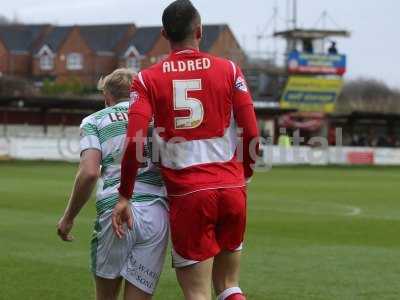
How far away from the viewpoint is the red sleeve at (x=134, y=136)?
5328 millimetres

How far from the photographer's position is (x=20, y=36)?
109062 millimetres

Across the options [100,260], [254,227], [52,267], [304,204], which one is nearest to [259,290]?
[52,267]

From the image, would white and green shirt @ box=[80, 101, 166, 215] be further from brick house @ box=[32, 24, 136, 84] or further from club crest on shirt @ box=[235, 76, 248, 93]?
brick house @ box=[32, 24, 136, 84]

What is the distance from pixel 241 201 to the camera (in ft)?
18.1

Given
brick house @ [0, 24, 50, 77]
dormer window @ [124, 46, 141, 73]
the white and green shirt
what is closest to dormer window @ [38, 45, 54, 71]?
brick house @ [0, 24, 50, 77]

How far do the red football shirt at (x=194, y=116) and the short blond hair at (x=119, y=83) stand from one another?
554mm

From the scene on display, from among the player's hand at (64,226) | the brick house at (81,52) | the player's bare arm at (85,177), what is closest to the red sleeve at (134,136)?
the player's bare arm at (85,177)

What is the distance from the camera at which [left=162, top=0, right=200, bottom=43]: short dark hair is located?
5.43m

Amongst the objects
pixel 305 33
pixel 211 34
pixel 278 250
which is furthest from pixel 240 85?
pixel 211 34

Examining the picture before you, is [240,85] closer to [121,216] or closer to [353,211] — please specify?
[121,216]

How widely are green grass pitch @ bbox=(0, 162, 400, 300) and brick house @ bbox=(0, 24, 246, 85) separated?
3108 inches

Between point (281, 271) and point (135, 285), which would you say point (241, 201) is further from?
point (281, 271)

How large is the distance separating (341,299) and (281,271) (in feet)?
6.27

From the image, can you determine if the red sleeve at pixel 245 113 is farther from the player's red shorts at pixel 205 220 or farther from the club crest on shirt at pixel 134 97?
the club crest on shirt at pixel 134 97
